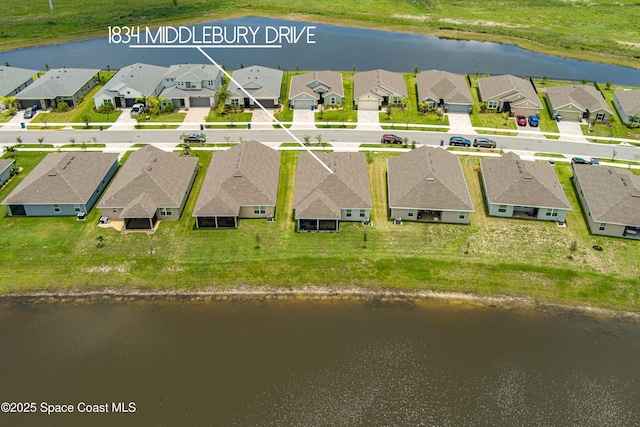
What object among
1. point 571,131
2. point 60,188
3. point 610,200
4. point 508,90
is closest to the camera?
point 610,200

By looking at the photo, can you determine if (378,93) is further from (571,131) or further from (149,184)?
(149,184)

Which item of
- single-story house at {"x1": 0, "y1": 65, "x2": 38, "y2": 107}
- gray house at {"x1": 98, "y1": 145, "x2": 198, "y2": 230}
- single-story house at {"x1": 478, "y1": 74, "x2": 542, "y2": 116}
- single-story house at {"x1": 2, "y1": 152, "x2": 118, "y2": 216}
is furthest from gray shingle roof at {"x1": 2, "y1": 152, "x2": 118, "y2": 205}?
single-story house at {"x1": 478, "y1": 74, "x2": 542, "y2": 116}

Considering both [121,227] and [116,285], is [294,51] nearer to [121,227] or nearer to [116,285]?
[121,227]

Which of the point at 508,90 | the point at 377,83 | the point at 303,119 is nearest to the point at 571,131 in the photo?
the point at 508,90

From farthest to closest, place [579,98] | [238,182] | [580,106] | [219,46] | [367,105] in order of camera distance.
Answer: [219,46], [367,105], [579,98], [580,106], [238,182]

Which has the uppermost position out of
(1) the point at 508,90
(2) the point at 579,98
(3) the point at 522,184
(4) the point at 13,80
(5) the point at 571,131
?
(1) the point at 508,90

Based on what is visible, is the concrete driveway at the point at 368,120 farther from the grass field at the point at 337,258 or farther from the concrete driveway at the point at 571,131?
the concrete driveway at the point at 571,131

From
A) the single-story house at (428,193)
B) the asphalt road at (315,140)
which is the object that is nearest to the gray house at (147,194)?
the asphalt road at (315,140)
